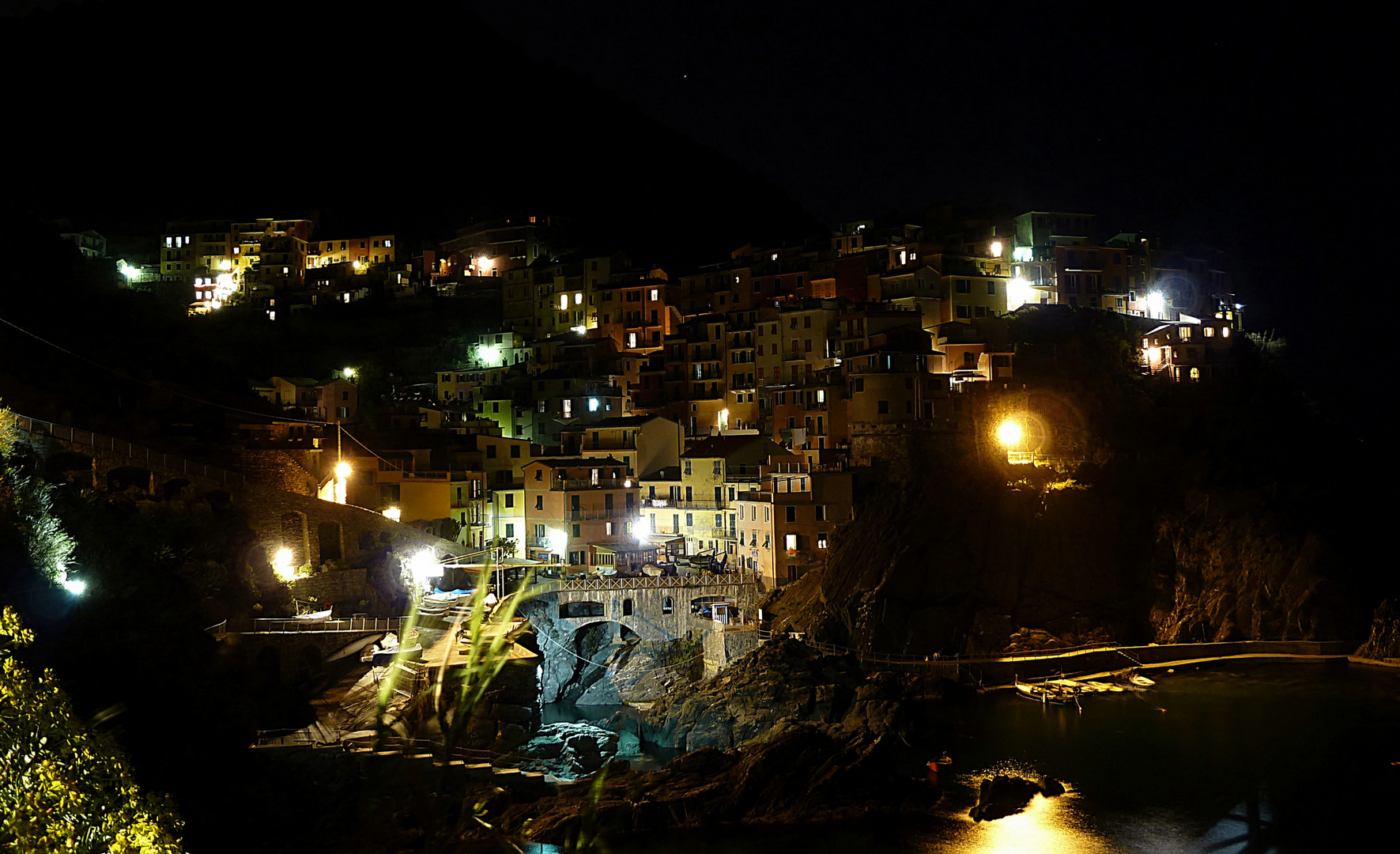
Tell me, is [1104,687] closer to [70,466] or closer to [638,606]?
[638,606]

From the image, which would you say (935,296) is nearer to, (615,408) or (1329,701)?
(615,408)

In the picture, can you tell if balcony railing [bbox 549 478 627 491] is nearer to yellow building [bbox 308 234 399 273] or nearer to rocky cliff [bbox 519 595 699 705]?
rocky cliff [bbox 519 595 699 705]

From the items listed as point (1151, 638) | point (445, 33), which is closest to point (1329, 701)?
point (1151, 638)

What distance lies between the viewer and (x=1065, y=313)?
52469 millimetres

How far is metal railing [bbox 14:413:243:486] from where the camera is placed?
29844 mm

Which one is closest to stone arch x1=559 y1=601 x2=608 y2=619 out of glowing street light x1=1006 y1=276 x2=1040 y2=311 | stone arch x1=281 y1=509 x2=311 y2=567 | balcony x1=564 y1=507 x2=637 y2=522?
balcony x1=564 y1=507 x2=637 y2=522

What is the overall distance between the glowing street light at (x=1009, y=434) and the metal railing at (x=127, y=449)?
1198 inches

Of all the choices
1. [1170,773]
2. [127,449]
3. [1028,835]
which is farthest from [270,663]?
[1170,773]

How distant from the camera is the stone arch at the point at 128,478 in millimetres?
30953

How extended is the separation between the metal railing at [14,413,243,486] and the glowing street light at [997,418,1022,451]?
30436 millimetres

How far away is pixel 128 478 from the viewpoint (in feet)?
103

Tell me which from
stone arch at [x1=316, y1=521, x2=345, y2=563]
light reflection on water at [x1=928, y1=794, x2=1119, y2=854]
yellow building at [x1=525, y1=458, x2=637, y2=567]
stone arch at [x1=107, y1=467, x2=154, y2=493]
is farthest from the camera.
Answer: yellow building at [x1=525, y1=458, x2=637, y2=567]

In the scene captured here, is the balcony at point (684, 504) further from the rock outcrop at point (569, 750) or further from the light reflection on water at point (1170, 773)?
the light reflection on water at point (1170, 773)

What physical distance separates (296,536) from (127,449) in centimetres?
596
